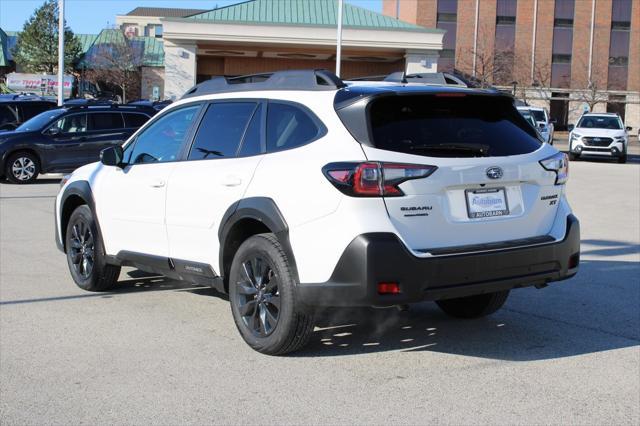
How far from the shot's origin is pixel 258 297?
552 centimetres

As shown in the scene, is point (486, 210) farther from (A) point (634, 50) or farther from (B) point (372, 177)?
(A) point (634, 50)

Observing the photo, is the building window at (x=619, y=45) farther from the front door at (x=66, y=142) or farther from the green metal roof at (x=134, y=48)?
the front door at (x=66, y=142)

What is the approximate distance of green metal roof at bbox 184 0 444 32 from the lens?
38.6 meters

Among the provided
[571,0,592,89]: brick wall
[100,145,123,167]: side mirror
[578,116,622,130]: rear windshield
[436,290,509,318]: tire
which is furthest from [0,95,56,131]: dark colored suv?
[571,0,592,89]: brick wall

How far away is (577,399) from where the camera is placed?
4.75 metres

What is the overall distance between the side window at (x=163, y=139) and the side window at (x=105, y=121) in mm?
12838

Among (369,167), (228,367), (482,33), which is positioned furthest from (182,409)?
(482,33)

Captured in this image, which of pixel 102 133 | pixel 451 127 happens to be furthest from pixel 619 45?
pixel 451 127

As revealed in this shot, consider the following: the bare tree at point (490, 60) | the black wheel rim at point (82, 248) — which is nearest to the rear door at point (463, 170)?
the black wheel rim at point (82, 248)

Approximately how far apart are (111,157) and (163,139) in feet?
1.82

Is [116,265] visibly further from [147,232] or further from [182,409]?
[182,409]

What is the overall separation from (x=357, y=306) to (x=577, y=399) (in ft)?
4.63

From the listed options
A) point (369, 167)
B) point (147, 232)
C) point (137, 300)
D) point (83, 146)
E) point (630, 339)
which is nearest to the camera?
point (369, 167)

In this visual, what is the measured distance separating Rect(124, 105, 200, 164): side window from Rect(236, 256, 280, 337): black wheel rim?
142cm
